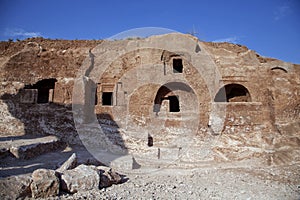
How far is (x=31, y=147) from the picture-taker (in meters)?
6.89

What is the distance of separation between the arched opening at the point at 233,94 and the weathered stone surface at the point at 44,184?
7308 millimetres

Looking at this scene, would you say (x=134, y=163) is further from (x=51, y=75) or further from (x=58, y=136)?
(x=51, y=75)

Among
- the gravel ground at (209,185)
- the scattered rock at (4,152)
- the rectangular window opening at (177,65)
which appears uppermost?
the rectangular window opening at (177,65)

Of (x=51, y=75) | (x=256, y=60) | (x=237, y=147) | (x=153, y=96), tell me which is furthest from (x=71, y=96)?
(x=256, y=60)

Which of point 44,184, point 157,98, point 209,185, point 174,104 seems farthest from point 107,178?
point 174,104

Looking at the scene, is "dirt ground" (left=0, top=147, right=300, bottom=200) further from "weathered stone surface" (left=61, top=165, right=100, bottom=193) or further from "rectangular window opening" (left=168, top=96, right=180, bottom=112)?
"rectangular window opening" (left=168, top=96, right=180, bottom=112)

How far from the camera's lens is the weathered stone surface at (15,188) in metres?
3.54

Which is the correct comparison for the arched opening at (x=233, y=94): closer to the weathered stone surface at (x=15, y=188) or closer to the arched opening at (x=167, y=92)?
the arched opening at (x=167, y=92)

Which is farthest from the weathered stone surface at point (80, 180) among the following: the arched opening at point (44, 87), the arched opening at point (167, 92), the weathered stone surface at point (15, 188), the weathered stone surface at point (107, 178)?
the arched opening at point (44, 87)

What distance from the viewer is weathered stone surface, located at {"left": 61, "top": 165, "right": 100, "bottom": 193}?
413 centimetres

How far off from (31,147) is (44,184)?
3.63m

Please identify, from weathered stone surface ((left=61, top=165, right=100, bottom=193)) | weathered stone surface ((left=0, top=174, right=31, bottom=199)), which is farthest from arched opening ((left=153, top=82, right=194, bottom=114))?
weathered stone surface ((left=0, top=174, right=31, bottom=199))

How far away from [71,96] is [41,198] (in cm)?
617

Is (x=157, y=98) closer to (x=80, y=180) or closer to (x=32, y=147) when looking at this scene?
(x=32, y=147)
